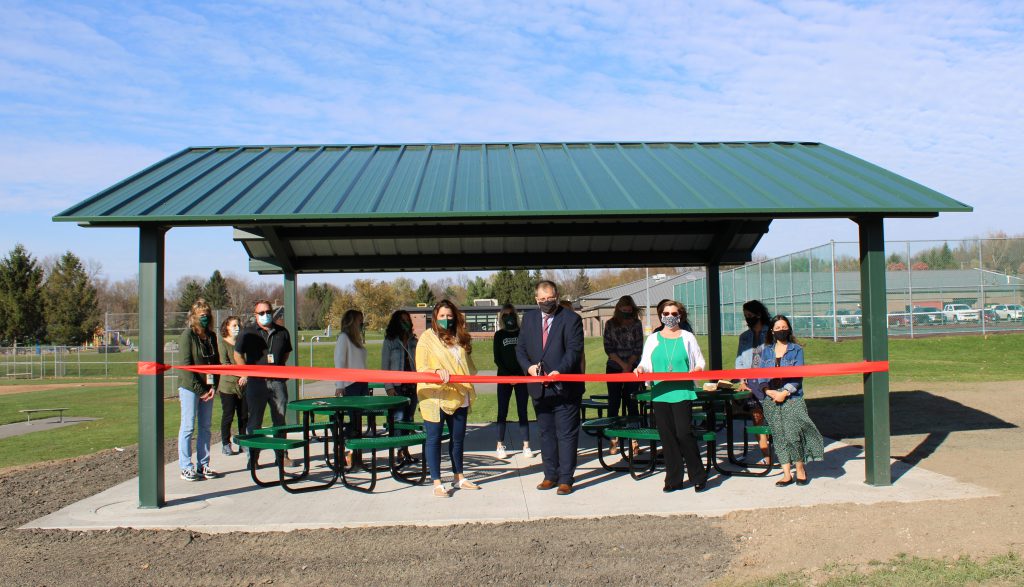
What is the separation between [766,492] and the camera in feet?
24.2

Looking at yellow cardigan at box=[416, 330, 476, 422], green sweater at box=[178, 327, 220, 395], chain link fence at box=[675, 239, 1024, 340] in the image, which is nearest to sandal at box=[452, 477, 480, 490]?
yellow cardigan at box=[416, 330, 476, 422]

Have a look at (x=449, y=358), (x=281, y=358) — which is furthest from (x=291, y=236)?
(x=449, y=358)

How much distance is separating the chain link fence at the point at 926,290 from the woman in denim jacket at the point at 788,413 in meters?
18.8

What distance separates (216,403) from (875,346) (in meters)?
20.0

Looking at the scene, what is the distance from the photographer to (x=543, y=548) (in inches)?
225

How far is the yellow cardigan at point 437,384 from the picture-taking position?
283 inches

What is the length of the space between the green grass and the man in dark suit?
2.74 m

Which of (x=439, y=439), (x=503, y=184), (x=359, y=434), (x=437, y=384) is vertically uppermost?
(x=503, y=184)

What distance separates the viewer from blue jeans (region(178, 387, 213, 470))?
25.7 feet

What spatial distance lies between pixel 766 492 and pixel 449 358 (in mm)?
3177

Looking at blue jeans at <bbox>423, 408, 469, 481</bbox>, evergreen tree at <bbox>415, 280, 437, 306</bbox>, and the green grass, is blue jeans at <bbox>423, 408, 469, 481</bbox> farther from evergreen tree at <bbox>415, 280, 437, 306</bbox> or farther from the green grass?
evergreen tree at <bbox>415, 280, 437, 306</bbox>

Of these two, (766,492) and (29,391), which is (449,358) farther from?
(29,391)

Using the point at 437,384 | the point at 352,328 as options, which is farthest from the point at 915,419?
the point at 352,328

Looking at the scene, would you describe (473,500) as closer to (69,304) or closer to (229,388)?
(229,388)
